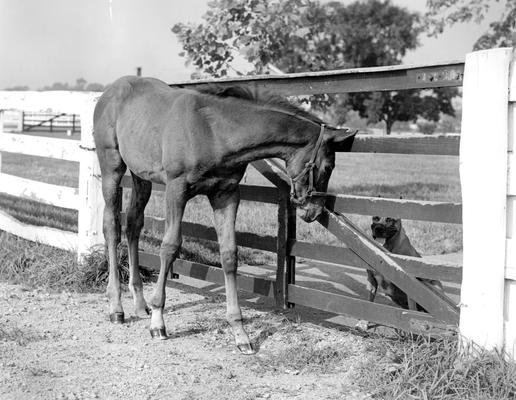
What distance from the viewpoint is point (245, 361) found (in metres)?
4.77

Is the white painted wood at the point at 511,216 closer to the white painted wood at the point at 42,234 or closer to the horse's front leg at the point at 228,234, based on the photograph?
the horse's front leg at the point at 228,234

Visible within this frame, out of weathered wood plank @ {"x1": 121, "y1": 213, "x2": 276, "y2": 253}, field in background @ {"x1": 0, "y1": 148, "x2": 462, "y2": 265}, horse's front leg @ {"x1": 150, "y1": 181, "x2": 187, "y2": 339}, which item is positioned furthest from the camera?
field in background @ {"x1": 0, "y1": 148, "x2": 462, "y2": 265}

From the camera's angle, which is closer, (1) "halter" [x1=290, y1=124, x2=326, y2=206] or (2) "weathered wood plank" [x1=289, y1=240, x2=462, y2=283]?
(2) "weathered wood plank" [x1=289, y1=240, x2=462, y2=283]

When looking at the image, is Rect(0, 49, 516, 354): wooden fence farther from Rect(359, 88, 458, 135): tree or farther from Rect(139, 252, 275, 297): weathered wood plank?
Rect(359, 88, 458, 135): tree

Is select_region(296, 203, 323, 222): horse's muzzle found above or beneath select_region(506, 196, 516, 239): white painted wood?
beneath

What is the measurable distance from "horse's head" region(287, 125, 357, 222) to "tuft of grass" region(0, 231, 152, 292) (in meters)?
2.73

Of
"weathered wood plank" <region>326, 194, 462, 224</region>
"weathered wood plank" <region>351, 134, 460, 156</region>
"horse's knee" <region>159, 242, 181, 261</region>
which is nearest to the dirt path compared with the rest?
"horse's knee" <region>159, 242, 181, 261</region>

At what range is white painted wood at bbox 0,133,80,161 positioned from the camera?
731cm

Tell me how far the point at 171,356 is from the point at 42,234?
3.48m

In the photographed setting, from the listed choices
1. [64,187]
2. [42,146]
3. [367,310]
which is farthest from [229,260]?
[42,146]

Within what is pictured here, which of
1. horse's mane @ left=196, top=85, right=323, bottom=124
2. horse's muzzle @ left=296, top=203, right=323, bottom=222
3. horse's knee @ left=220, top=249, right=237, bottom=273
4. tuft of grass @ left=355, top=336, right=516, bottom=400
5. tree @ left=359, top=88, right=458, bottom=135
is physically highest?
tree @ left=359, top=88, right=458, bottom=135

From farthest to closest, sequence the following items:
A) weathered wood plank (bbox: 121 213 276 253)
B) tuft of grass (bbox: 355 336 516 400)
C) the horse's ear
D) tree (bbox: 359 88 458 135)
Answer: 1. tree (bbox: 359 88 458 135)
2. weathered wood plank (bbox: 121 213 276 253)
3. the horse's ear
4. tuft of grass (bbox: 355 336 516 400)

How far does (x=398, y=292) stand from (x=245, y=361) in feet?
5.21

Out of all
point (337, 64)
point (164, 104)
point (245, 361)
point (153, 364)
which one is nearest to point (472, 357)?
point (245, 361)
